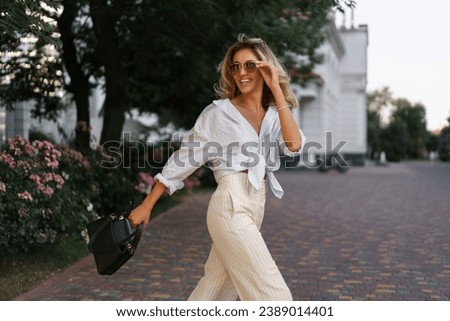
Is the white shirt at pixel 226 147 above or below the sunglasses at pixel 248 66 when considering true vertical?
below

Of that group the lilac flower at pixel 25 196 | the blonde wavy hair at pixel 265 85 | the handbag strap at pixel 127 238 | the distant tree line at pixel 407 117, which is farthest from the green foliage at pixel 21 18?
the distant tree line at pixel 407 117

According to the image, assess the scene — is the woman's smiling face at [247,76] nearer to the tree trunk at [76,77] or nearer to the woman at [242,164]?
the woman at [242,164]

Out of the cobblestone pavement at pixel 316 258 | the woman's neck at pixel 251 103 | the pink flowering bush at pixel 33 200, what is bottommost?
the cobblestone pavement at pixel 316 258

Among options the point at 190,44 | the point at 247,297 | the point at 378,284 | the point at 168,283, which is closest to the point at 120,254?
the point at 247,297

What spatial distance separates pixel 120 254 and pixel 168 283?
3.65 meters

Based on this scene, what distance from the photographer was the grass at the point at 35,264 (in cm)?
665

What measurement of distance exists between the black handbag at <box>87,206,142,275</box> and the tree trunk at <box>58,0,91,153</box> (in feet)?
24.7

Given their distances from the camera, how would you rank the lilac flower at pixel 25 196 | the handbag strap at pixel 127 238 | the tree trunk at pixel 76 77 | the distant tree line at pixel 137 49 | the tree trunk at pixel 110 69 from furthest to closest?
the tree trunk at pixel 76 77
the tree trunk at pixel 110 69
the distant tree line at pixel 137 49
the lilac flower at pixel 25 196
the handbag strap at pixel 127 238

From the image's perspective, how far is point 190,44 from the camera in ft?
36.3

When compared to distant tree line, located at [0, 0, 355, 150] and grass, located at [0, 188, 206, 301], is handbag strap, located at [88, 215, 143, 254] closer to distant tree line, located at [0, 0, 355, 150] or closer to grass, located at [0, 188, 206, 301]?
grass, located at [0, 188, 206, 301]

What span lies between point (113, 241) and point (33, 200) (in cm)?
409

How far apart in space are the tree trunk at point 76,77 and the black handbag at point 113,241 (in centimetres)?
752

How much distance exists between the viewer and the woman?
11.0 feet

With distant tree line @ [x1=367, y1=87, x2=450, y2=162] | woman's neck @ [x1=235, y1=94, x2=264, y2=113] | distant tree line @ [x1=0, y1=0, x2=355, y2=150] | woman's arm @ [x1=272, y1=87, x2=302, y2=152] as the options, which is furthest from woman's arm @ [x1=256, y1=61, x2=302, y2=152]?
distant tree line @ [x1=367, y1=87, x2=450, y2=162]
